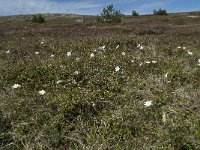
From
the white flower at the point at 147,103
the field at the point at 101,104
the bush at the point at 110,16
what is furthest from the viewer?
the bush at the point at 110,16

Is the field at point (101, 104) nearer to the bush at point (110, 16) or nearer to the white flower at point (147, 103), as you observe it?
the white flower at point (147, 103)

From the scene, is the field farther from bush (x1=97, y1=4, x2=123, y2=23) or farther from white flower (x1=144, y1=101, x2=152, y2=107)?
bush (x1=97, y1=4, x2=123, y2=23)

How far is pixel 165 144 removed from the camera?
5.05m

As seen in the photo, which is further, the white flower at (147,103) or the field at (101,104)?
the white flower at (147,103)

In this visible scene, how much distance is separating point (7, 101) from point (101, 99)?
62.2 inches

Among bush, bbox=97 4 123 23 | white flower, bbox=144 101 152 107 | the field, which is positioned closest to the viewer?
the field

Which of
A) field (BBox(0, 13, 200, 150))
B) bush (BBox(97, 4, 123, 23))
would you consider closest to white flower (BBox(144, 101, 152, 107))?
field (BBox(0, 13, 200, 150))

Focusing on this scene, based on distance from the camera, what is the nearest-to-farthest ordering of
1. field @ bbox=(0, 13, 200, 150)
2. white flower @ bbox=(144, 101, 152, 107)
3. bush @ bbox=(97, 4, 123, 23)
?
field @ bbox=(0, 13, 200, 150) → white flower @ bbox=(144, 101, 152, 107) → bush @ bbox=(97, 4, 123, 23)

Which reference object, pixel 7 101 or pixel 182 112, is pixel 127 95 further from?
pixel 7 101

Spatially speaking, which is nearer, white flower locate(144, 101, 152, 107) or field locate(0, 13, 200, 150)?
field locate(0, 13, 200, 150)

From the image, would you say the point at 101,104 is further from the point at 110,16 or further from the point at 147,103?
the point at 110,16

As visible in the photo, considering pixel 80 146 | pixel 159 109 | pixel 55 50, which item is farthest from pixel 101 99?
pixel 55 50

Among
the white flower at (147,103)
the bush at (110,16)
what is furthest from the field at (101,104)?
the bush at (110,16)

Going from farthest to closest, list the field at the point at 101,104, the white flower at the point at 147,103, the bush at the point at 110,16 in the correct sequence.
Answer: the bush at the point at 110,16, the white flower at the point at 147,103, the field at the point at 101,104
